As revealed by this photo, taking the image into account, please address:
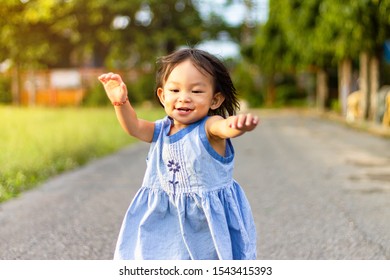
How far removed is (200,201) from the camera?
9.87 ft

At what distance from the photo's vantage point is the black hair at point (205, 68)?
303cm

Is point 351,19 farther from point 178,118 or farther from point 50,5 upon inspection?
point 50,5

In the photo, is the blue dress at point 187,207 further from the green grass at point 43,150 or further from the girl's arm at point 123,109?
the green grass at point 43,150

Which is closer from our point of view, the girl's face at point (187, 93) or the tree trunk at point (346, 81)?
the girl's face at point (187, 93)

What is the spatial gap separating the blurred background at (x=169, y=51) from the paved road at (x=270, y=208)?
827cm

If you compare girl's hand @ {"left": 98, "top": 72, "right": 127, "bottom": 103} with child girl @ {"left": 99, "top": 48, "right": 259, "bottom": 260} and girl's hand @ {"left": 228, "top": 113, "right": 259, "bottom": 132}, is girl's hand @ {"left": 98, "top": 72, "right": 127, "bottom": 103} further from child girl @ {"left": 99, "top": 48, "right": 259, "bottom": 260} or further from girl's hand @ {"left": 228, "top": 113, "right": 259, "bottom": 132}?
girl's hand @ {"left": 228, "top": 113, "right": 259, "bottom": 132}

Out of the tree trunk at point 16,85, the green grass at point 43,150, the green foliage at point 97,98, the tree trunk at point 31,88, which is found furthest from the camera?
the tree trunk at point 31,88

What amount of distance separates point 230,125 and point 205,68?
0.41 m

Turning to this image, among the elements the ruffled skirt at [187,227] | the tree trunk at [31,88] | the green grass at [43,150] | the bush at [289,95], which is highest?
the ruffled skirt at [187,227]

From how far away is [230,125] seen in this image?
8.87ft

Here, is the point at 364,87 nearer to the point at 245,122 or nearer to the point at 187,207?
the point at 187,207

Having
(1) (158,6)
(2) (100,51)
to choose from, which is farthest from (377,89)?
(2) (100,51)

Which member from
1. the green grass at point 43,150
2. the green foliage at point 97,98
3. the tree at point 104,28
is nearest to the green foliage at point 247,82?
the tree at point 104,28
